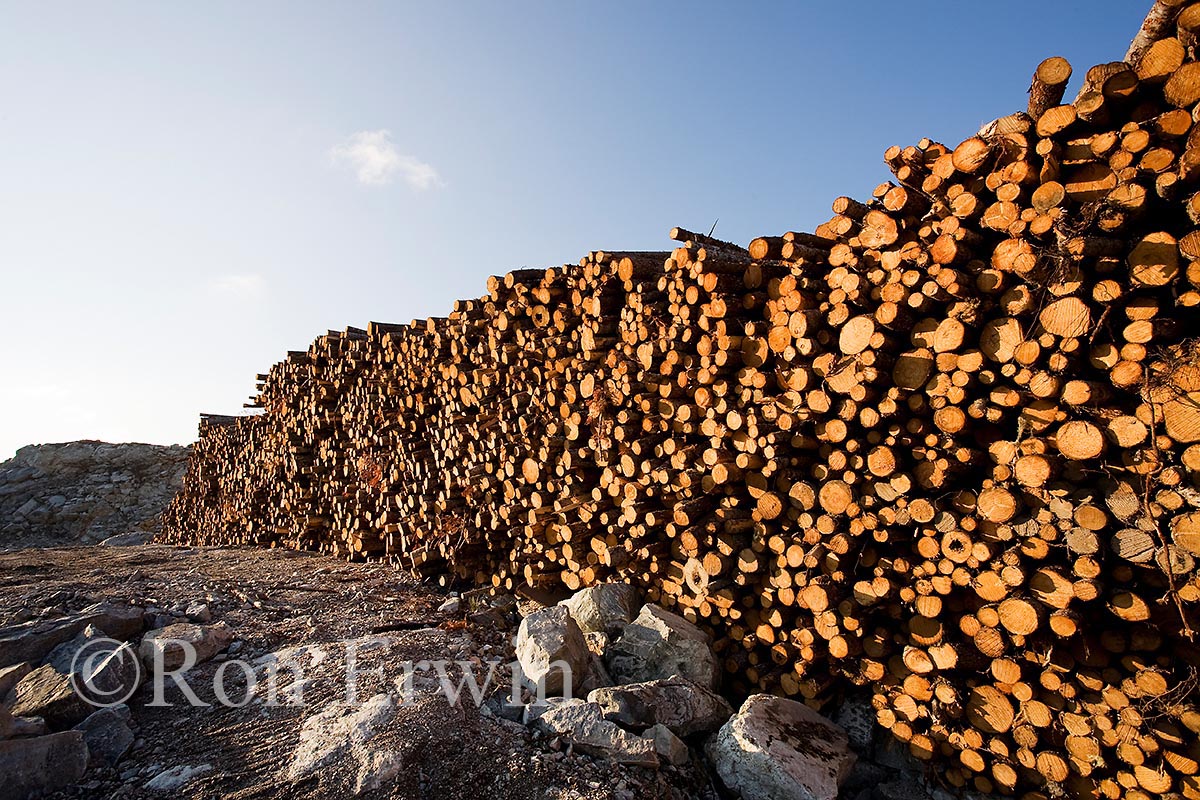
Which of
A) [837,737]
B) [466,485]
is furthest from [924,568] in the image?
[466,485]

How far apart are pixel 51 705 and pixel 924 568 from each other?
15.4 feet

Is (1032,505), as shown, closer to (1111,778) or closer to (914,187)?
(1111,778)

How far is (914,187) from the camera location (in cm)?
350

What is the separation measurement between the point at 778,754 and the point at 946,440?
6.18 ft

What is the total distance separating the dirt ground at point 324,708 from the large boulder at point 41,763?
85 mm

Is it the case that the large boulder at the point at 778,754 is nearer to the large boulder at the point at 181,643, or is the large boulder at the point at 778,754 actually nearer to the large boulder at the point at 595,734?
the large boulder at the point at 595,734

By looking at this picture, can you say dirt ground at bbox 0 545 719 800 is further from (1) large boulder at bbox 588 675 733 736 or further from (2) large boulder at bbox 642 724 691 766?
(1) large boulder at bbox 588 675 733 736

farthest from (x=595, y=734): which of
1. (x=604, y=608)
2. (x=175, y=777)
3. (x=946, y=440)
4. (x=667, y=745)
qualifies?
(x=946, y=440)

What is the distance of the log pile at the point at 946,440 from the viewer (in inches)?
110

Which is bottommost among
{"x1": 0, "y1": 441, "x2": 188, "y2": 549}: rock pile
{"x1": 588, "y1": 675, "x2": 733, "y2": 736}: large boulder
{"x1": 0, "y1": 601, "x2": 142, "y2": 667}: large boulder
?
{"x1": 588, "y1": 675, "x2": 733, "y2": 736}: large boulder

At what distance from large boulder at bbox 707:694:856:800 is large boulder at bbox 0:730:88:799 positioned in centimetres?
310

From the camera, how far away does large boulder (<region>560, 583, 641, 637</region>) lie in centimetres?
428

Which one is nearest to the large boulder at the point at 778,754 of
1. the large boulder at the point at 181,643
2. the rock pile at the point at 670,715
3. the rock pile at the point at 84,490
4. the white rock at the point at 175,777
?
the rock pile at the point at 670,715

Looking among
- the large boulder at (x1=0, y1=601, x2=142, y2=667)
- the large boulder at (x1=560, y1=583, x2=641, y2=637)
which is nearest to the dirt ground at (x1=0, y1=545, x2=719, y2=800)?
the large boulder at (x1=0, y1=601, x2=142, y2=667)
